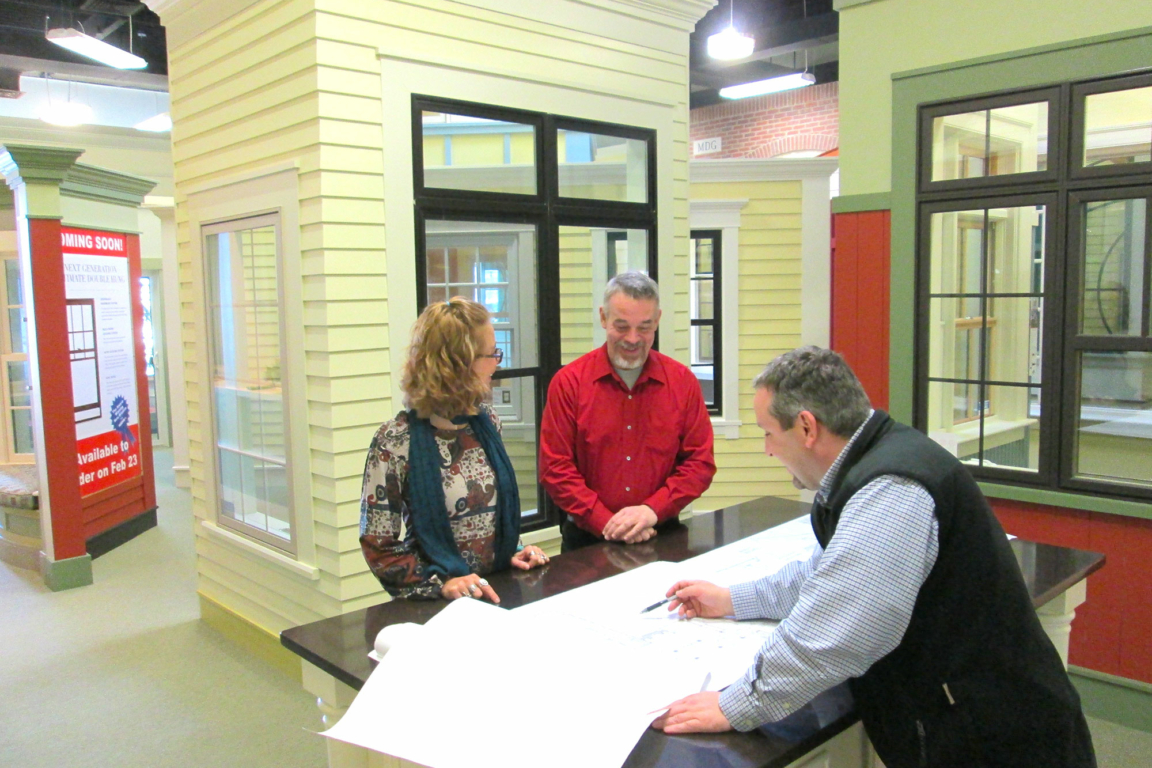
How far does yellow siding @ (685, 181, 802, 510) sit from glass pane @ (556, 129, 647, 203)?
1.95 metres

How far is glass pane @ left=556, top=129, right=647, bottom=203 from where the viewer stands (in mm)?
4414

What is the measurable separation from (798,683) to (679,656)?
288 millimetres

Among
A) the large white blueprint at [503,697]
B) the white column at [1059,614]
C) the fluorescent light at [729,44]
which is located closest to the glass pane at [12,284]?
the fluorescent light at [729,44]

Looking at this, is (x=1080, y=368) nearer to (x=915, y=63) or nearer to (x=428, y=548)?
(x=915, y=63)

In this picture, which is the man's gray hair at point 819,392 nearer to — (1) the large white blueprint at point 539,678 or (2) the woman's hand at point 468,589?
(1) the large white blueprint at point 539,678

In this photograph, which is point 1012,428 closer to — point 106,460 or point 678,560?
point 678,560

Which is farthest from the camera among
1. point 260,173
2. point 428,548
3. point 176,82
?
point 176,82

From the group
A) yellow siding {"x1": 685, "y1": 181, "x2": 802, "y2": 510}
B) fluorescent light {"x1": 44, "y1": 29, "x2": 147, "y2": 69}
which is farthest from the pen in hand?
fluorescent light {"x1": 44, "y1": 29, "x2": 147, "y2": 69}

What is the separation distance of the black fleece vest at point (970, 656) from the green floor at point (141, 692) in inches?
92.6

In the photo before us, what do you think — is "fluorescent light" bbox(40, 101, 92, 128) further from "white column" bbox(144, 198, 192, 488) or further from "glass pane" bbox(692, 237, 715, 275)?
"glass pane" bbox(692, 237, 715, 275)

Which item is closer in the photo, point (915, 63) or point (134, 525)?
point (915, 63)

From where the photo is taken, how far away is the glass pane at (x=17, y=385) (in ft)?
24.2

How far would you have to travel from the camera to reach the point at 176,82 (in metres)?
4.35

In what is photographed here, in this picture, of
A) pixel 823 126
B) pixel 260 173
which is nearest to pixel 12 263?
pixel 260 173
